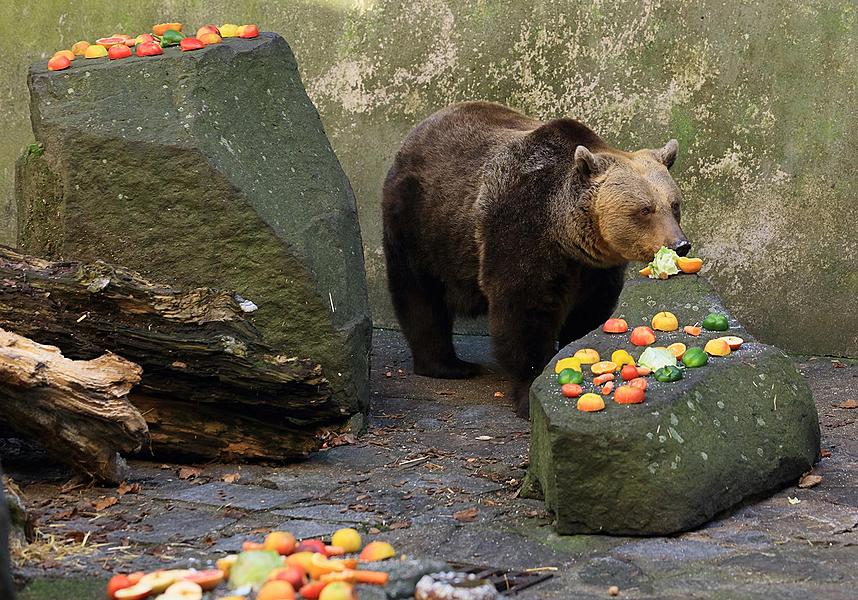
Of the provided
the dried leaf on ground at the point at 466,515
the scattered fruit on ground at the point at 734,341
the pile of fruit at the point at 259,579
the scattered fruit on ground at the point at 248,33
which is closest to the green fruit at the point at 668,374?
the scattered fruit on ground at the point at 734,341

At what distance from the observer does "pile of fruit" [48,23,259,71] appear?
6309mm

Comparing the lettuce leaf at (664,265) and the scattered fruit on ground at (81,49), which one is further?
the scattered fruit on ground at (81,49)

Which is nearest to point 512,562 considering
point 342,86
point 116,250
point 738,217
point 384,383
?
point 116,250

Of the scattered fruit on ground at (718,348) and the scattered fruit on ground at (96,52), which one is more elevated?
the scattered fruit on ground at (96,52)

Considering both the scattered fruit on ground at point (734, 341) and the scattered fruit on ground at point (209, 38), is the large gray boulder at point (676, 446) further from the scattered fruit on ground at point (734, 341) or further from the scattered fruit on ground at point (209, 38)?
the scattered fruit on ground at point (209, 38)

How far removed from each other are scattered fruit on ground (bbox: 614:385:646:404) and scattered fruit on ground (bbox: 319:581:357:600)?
5.55 feet

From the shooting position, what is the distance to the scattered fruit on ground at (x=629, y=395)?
4578mm

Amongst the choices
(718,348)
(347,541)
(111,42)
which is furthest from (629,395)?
(111,42)

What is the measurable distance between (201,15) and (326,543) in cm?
571

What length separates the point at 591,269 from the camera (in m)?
7.01

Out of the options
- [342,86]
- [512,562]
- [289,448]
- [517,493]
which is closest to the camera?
[512,562]

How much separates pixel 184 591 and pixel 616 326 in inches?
108

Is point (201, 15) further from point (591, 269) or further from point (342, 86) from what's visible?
point (591, 269)

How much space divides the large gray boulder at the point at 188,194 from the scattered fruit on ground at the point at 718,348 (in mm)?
1825
